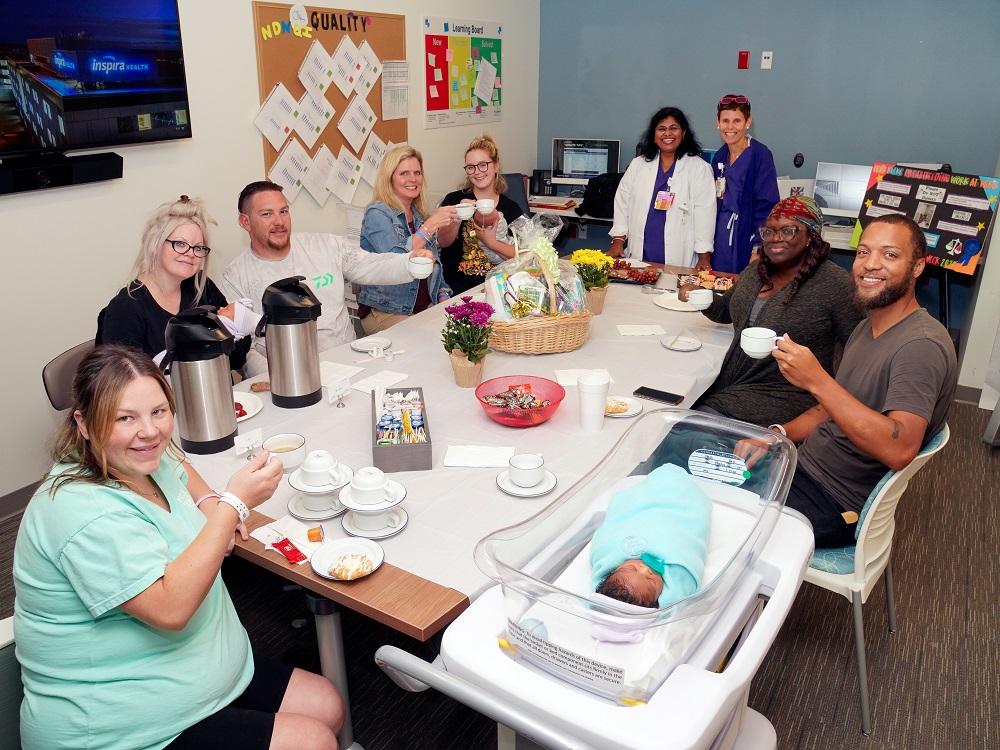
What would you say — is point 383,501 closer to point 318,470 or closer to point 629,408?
point 318,470

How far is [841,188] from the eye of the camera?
201 inches

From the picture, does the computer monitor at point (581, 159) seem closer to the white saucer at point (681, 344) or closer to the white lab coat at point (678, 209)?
the white lab coat at point (678, 209)

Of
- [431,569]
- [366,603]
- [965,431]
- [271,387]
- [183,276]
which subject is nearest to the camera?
[366,603]

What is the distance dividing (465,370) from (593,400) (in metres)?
0.48

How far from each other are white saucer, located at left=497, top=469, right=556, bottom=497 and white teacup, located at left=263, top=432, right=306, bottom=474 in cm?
52

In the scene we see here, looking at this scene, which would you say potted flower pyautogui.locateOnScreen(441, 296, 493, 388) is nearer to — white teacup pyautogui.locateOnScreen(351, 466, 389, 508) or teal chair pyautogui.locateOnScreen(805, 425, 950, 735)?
white teacup pyautogui.locateOnScreen(351, 466, 389, 508)

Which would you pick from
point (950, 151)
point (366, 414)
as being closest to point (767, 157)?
point (950, 151)

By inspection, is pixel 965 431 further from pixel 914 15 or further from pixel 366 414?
pixel 366 414

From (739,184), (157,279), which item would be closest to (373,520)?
(157,279)

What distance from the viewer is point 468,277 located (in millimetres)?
4105

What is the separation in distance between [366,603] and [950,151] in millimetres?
5173

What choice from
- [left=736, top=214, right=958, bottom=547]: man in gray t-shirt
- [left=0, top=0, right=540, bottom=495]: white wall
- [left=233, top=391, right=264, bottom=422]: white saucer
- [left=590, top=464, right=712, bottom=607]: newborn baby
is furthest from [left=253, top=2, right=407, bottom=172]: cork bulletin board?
[left=590, top=464, right=712, bottom=607]: newborn baby

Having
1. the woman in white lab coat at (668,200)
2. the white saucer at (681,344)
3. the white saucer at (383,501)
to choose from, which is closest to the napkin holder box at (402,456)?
the white saucer at (383,501)

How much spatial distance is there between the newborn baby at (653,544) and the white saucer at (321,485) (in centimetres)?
66
